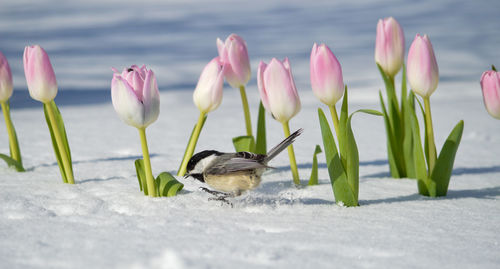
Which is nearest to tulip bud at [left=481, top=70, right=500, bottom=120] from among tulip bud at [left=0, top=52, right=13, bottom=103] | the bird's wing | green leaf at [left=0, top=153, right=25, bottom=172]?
the bird's wing

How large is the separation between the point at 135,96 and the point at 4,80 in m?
0.82

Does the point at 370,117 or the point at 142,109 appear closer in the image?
the point at 142,109

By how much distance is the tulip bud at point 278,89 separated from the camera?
2070 millimetres

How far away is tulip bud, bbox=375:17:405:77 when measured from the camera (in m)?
2.32

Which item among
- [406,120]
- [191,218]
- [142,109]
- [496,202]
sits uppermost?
[142,109]

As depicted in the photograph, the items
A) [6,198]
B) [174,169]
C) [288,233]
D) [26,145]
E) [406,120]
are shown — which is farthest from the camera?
[26,145]

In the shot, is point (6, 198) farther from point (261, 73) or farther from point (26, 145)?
point (26, 145)

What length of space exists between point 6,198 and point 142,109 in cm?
66

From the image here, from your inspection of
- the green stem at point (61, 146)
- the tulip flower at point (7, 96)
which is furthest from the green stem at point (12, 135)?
the green stem at point (61, 146)

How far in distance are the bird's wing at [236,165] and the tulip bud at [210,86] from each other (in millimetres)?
362

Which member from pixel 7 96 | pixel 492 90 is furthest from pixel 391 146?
pixel 7 96

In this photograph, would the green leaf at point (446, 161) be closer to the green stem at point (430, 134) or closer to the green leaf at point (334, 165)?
the green stem at point (430, 134)

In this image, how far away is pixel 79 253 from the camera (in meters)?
1.57

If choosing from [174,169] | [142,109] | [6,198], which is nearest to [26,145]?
[174,169]
